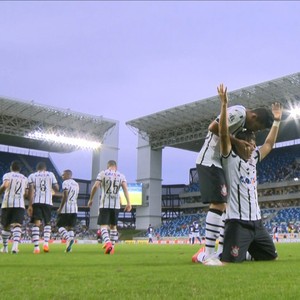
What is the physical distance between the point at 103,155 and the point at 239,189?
4438 cm

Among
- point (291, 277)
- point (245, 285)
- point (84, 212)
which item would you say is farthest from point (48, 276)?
point (84, 212)

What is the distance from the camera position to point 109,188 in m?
9.87

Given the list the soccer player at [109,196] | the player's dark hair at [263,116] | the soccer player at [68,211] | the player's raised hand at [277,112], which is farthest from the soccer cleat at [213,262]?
the soccer player at [68,211]

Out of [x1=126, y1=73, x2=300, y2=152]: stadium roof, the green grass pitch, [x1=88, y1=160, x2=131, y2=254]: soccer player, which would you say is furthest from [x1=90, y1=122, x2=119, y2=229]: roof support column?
the green grass pitch

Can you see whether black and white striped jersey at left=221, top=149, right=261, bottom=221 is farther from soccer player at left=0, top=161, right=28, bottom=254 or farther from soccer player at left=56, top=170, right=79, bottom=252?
soccer player at left=56, top=170, right=79, bottom=252

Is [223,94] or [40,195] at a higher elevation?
[223,94]

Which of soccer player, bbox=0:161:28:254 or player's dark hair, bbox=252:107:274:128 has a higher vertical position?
player's dark hair, bbox=252:107:274:128

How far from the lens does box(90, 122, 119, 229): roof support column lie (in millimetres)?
49625

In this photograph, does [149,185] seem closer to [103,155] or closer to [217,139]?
[103,155]

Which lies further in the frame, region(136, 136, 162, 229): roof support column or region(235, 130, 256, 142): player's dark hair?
region(136, 136, 162, 229): roof support column

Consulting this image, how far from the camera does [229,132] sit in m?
5.53

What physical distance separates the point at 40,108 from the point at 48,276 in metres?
38.9

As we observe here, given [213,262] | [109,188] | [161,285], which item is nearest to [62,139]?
[109,188]

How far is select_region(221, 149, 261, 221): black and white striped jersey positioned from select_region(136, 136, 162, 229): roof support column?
44.6 metres
